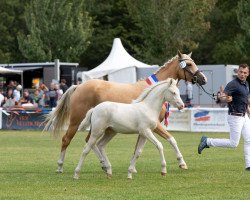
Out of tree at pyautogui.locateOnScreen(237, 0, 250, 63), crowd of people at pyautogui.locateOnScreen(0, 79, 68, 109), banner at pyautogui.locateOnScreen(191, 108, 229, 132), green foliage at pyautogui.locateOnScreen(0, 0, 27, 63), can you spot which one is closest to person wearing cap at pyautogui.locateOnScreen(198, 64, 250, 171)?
banner at pyautogui.locateOnScreen(191, 108, 229, 132)

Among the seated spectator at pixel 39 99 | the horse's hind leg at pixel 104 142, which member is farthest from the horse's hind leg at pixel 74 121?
the seated spectator at pixel 39 99

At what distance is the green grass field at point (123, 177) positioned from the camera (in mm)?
12961

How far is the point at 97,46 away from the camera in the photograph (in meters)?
70.9

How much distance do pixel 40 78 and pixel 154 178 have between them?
33.3 metres

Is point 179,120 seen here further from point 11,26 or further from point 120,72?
point 11,26

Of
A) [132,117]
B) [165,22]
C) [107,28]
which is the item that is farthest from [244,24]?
[132,117]

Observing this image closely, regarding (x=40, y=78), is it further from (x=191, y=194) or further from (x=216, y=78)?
(x=191, y=194)

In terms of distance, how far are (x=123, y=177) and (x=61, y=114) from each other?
2988 millimetres

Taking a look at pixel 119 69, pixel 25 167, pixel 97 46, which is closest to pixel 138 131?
pixel 25 167

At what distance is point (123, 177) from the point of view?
613 inches

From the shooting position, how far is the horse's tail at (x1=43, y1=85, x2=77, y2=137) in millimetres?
17891

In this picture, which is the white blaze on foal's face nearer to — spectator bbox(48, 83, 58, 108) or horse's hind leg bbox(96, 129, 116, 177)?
horse's hind leg bbox(96, 129, 116, 177)

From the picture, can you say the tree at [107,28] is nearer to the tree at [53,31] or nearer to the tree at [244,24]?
the tree at [53,31]

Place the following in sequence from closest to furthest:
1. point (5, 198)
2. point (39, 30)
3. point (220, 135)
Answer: point (5, 198) < point (220, 135) < point (39, 30)
